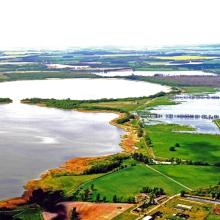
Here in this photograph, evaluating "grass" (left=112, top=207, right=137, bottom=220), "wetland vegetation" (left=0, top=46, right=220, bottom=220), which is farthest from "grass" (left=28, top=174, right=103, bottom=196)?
"grass" (left=112, top=207, right=137, bottom=220)

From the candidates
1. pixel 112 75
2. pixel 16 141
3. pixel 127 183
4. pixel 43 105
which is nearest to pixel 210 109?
pixel 43 105

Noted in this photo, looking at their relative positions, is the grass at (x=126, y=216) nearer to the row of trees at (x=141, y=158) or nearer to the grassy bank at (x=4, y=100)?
the row of trees at (x=141, y=158)

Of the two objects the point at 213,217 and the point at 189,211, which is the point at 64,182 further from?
the point at 213,217

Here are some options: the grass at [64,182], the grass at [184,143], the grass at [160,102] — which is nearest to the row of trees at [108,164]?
the grass at [64,182]

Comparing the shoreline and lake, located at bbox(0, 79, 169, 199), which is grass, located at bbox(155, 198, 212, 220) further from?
lake, located at bbox(0, 79, 169, 199)

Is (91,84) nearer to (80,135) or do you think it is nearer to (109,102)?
(109,102)
